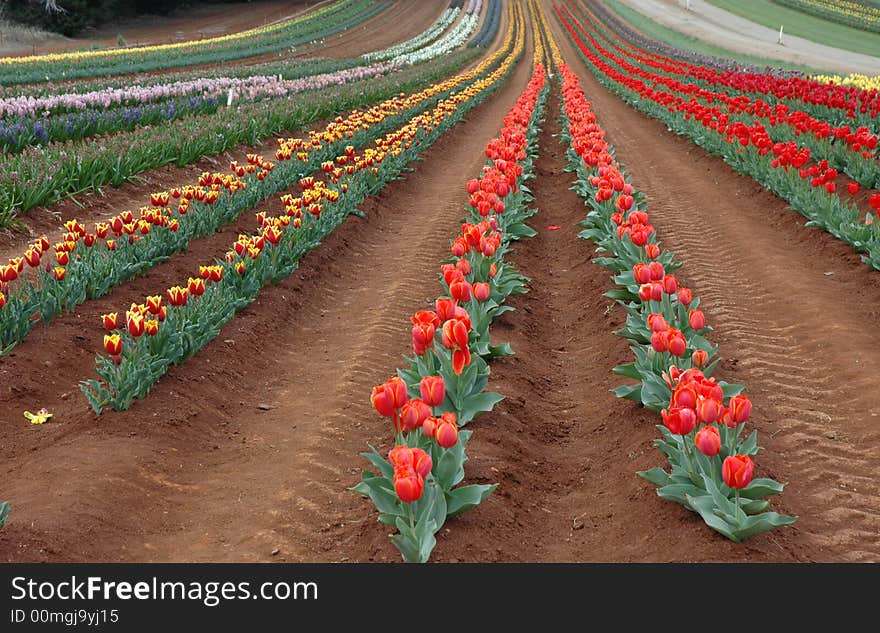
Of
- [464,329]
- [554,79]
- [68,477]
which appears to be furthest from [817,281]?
[554,79]

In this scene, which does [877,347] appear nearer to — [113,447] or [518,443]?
[518,443]

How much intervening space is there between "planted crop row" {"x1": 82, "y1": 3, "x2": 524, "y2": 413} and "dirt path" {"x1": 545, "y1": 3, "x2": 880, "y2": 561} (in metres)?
3.88

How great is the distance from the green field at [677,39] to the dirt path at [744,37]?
24.4 inches

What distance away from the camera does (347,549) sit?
4.11 metres

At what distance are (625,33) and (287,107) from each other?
41.9 metres

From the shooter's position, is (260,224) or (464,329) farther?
(260,224)

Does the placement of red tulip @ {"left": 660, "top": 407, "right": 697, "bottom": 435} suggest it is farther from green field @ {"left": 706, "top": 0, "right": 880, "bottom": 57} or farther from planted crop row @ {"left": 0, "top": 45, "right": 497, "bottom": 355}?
Result: green field @ {"left": 706, "top": 0, "right": 880, "bottom": 57}

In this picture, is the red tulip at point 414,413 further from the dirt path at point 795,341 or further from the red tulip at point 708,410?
the dirt path at point 795,341

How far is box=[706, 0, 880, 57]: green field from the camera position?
4941 cm

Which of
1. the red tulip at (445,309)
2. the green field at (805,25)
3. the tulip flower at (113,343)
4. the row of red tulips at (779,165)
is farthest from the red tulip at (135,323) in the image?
the green field at (805,25)

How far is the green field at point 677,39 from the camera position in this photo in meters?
40.3

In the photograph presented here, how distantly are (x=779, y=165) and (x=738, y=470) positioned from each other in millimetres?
9523

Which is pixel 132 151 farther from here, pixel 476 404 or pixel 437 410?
pixel 476 404

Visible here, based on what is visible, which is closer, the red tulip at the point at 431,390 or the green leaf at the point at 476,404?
the red tulip at the point at 431,390
